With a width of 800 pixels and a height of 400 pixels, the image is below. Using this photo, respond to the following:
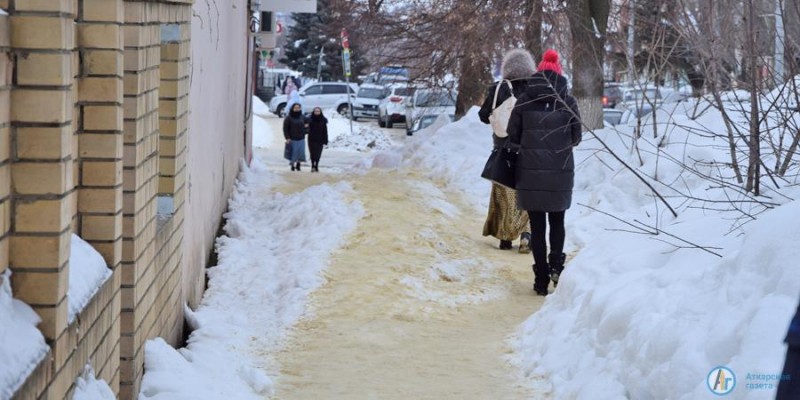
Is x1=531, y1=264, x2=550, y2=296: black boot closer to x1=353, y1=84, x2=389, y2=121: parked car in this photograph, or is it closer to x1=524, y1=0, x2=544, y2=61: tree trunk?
x1=524, y1=0, x2=544, y2=61: tree trunk

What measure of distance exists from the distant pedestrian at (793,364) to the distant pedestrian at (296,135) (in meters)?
21.4

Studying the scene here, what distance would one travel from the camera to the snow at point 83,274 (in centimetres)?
412

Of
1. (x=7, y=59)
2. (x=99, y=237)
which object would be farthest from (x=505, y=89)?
(x=7, y=59)

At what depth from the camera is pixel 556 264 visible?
877 cm

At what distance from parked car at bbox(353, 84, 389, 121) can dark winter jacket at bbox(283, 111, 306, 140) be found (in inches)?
924

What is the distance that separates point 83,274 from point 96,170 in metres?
0.49

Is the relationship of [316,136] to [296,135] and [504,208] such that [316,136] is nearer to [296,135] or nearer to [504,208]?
[296,135]

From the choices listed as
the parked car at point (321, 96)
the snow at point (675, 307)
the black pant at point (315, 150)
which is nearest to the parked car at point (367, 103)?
the parked car at point (321, 96)

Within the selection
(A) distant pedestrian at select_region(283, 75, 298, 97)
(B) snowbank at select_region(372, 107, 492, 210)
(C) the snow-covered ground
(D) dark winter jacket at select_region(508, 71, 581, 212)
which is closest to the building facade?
(C) the snow-covered ground

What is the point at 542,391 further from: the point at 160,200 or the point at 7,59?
the point at 7,59

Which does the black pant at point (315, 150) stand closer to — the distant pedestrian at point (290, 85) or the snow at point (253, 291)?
the snow at point (253, 291)

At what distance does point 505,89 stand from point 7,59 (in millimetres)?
6478

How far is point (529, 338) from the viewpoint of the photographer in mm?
7102

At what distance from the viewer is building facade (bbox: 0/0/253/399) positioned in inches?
145
